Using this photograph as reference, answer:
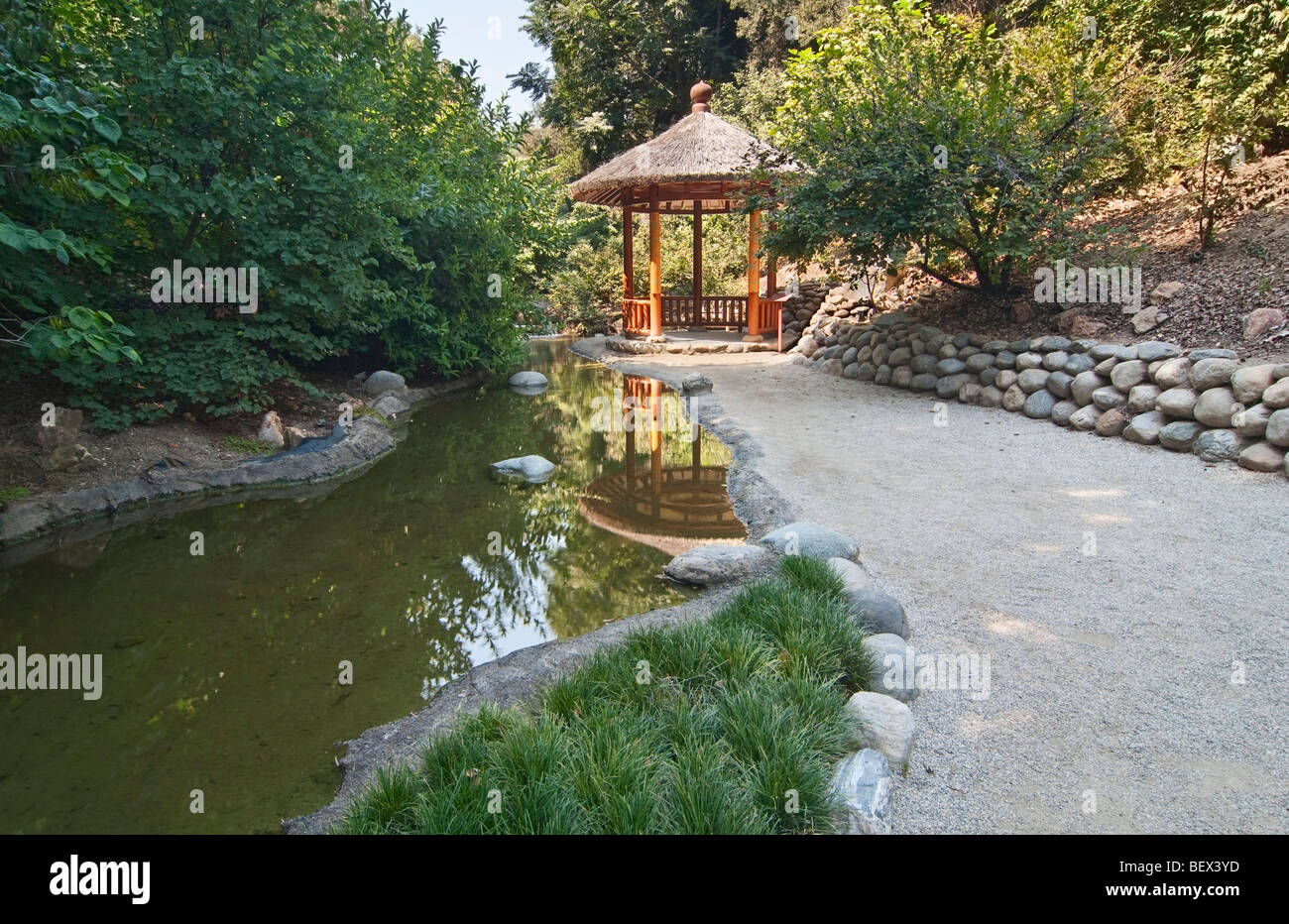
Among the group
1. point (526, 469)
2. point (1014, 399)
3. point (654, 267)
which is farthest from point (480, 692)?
point (654, 267)

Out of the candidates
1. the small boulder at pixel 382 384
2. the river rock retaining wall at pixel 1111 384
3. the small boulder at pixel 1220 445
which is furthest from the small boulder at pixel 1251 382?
the small boulder at pixel 382 384

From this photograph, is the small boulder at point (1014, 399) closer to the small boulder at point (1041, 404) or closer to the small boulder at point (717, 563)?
the small boulder at point (1041, 404)

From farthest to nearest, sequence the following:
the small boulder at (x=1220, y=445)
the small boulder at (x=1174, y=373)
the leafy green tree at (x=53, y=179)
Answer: the small boulder at (x=1174, y=373) < the small boulder at (x=1220, y=445) < the leafy green tree at (x=53, y=179)

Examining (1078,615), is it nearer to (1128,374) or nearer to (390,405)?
(1128,374)

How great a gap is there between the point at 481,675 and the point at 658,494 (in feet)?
11.1

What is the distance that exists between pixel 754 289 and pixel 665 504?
32.1 ft

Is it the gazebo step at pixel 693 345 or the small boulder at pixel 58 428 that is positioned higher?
the gazebo step at pixel 693 345

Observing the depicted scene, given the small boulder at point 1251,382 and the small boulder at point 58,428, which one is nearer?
the small boulder at point 1251,382

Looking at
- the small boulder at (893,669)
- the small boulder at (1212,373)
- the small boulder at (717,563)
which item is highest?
the small boulder at (1212,373)

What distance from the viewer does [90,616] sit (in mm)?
4598

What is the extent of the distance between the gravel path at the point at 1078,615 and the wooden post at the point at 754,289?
8.07 meters

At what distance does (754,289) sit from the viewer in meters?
15.5

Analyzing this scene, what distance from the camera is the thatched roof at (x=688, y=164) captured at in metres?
13.9
